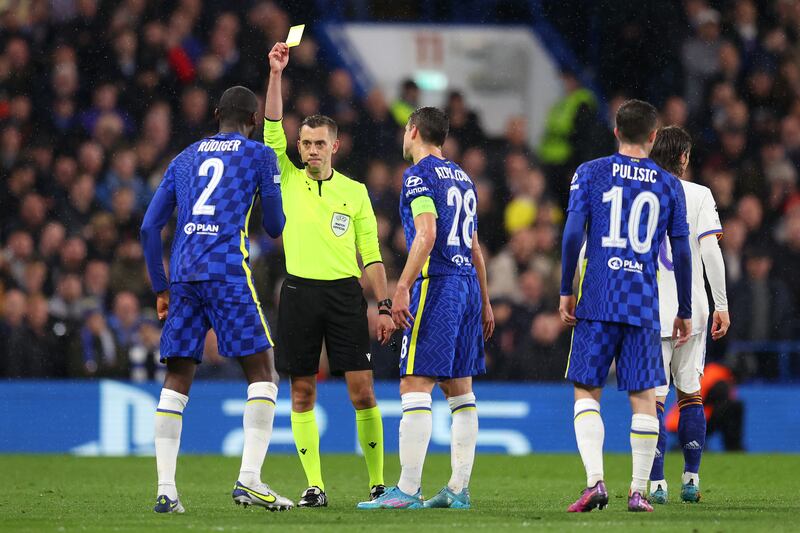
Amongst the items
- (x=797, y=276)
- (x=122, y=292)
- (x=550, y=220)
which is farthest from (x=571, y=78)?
(x=122, y=292)

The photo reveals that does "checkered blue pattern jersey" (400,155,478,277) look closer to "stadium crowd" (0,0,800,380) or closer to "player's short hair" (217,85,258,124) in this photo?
"player's short hair" (217,85,258,124)

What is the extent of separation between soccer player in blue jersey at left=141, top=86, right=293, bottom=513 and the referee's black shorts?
1.84 feet

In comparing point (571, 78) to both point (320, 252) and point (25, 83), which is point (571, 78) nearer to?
point (25, 83)

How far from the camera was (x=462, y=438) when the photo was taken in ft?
24.4

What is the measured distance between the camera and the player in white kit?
8078mm

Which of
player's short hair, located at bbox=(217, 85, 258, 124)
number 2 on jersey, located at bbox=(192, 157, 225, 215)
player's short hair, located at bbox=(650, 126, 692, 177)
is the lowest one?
number 2 on jersey, located at bbox=(192, 157, 225, 215)

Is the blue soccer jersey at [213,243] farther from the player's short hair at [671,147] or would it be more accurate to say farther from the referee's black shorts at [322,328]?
the player's short hair at [671,147]

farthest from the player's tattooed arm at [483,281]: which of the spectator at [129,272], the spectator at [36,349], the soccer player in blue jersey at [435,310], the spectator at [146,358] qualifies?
the spectator at [129,272]

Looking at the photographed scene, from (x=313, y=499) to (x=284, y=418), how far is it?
5.46 meters

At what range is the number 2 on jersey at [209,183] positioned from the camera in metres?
7.05

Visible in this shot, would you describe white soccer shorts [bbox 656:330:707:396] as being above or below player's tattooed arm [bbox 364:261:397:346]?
below

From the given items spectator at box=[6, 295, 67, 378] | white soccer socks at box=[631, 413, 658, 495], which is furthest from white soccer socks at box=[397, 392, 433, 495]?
spectator at box=[6, 295, 67, 378]

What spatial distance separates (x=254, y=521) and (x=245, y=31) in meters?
10.8

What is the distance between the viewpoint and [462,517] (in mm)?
6805
